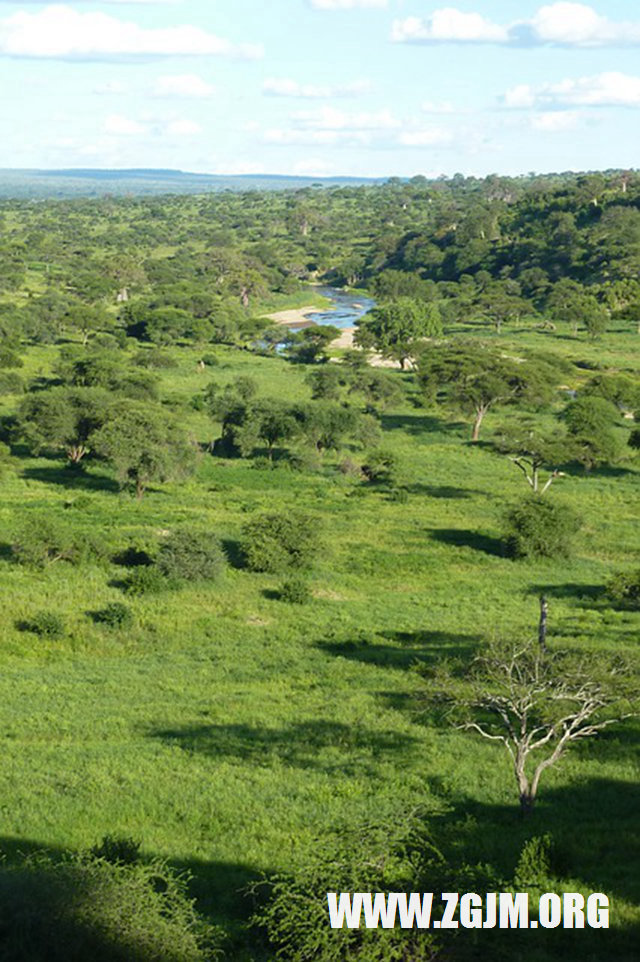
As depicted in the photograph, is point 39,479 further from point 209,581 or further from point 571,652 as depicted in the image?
point 571,652

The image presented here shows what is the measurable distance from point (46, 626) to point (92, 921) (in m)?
21.5

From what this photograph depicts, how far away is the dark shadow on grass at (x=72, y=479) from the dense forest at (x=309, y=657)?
305mm

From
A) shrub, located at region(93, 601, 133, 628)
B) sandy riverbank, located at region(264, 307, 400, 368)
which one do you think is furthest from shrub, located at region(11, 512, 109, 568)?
sandy riverbank, located at region(264, 307, 400, 368)

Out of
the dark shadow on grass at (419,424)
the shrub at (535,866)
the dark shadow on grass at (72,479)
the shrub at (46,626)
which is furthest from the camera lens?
the dark shadow on grass at (419,424)

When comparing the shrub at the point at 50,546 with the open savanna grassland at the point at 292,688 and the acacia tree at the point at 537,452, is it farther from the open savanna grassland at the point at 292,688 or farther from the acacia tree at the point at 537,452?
the acacia tree at the point at 537,452

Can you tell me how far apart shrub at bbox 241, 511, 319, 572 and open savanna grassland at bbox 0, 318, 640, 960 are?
84 cm

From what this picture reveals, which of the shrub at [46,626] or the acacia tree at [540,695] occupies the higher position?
the acacia tree at [540,695]

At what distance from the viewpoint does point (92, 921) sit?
1298 cm

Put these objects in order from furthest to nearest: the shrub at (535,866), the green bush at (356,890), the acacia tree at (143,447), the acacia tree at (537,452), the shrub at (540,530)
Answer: the acacia tree at (537,452), the acacia tree at (143,447), the shrub at (540,530), the shrub at (535,866), the green bush at (356,890)

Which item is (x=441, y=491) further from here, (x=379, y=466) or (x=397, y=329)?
(x=397, y=329)

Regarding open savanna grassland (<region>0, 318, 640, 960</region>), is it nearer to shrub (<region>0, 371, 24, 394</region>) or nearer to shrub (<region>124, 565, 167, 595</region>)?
shrub (<region>124, 565, 167, 595</region>)

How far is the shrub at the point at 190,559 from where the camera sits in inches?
1569

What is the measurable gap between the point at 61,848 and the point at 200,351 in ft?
323

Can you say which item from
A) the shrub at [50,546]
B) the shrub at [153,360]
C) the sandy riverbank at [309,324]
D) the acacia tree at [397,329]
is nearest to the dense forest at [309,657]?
the shrub at [50,546]
